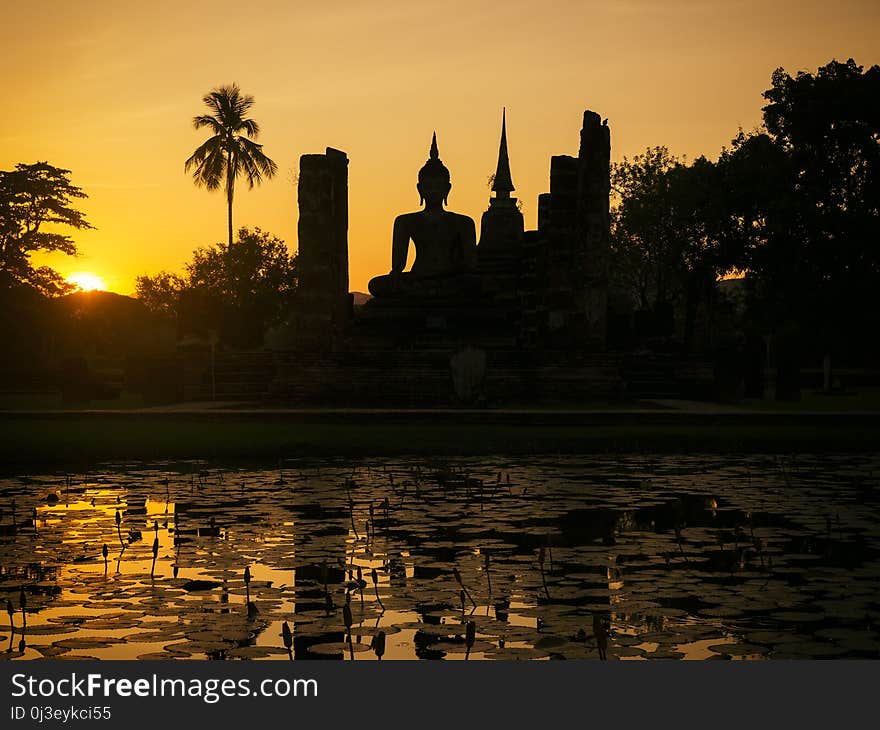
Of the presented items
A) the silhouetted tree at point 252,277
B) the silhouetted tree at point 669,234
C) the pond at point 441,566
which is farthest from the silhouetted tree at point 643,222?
the pond at point 441,566

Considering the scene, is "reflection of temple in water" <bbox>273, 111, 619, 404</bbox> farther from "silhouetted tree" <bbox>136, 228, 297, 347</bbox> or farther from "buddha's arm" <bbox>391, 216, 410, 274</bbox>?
"silhouetted tree" <bbox>136, 228, 297, 347</bbox>

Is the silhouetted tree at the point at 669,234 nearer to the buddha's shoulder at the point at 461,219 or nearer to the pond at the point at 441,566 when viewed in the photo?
the buddha's shoulder at the point at 461,219

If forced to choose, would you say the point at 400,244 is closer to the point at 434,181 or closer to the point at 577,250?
the point at 434,181

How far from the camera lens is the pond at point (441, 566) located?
6566mm

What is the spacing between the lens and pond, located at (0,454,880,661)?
6.57m

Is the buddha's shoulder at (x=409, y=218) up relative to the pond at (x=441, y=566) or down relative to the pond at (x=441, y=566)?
up

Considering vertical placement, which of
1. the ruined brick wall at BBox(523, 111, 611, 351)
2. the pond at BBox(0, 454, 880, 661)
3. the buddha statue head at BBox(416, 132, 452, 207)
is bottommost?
the pond at BBox(0, 454, 880, 661)

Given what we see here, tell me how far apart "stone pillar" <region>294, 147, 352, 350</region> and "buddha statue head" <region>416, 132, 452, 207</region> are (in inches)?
238

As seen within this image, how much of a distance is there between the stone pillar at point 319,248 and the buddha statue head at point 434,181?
19.9 ft

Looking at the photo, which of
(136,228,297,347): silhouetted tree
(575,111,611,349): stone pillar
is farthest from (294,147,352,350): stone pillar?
(136,228,297,347): silhouetted tree

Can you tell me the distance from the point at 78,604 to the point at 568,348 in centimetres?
2431

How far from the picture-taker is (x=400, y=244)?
4050 cm

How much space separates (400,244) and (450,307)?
11.5ft

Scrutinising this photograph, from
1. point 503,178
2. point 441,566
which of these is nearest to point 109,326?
point 503,178
